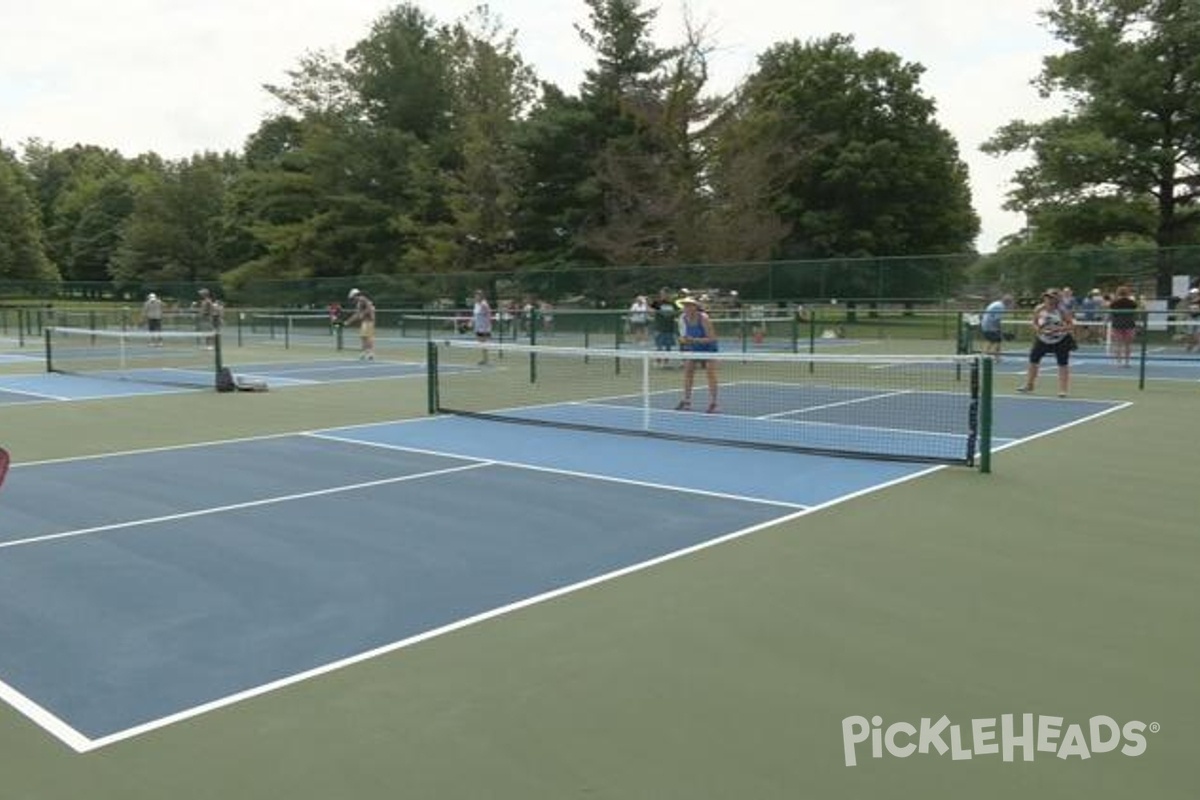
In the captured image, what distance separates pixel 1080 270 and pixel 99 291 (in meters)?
54.0

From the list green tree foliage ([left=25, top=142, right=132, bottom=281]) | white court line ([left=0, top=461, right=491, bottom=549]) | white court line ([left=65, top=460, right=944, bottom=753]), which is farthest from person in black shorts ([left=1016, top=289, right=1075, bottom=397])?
green tree foliage ([left=25, top=142, right=132, bottom=281])

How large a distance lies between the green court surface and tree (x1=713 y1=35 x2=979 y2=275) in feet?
140

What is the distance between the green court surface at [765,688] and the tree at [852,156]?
42813 millimetres

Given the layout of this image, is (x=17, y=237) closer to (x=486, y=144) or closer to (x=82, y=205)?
(x=82, y=205)

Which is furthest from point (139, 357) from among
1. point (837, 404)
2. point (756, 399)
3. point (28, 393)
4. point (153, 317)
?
point (837, 404)

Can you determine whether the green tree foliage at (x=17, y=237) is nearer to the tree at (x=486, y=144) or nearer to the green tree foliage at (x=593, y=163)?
the green tree foliage at (x=593, y=163)

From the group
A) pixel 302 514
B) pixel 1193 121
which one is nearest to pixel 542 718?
pixel 302 514

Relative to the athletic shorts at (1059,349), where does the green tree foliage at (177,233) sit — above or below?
above

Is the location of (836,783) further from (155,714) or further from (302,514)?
(302,514)

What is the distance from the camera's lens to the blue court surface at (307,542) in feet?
15.8

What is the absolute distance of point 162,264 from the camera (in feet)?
247

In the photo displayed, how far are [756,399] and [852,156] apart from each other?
3776 cm

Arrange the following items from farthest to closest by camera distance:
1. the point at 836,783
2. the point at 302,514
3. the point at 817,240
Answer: the point at 817,240 → the point at 302,514 → the point at 836,783

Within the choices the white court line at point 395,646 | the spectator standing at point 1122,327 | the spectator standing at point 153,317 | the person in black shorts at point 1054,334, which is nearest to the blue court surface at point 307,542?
the white court line at point 395,646
